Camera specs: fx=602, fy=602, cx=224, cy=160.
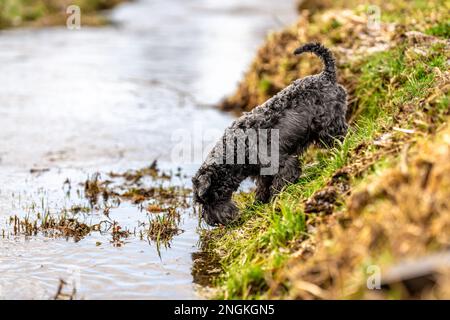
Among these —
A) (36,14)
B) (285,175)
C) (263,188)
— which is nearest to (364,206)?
(285,175)

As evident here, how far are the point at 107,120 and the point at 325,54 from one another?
22.3ft

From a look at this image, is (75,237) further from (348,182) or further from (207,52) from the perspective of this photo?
(207,52)

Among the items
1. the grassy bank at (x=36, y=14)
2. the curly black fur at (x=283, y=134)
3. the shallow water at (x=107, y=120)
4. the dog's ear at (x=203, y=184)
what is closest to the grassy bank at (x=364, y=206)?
the curly black fur at (x=283, y=134)

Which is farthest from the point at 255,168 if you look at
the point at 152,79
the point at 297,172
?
the point at 152,79

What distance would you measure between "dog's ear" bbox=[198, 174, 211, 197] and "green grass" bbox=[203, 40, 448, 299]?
0.53 m

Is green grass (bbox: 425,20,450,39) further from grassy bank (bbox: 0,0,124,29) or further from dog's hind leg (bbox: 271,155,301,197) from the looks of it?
grassy bank (bbox: 0,0,124,29)

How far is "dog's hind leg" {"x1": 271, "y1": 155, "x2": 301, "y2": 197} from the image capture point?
6.69 m

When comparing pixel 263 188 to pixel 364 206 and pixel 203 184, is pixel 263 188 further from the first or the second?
pixel 364 206

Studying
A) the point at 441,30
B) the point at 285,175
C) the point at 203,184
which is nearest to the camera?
the point at 203,184

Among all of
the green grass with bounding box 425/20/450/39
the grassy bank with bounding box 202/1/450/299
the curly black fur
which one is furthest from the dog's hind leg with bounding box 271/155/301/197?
the green grass with bounding box 425/20/450/39

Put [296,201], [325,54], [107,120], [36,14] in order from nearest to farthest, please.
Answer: [296,201] → [325,54] → [107,120] → [36,14]

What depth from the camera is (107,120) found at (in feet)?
42.0

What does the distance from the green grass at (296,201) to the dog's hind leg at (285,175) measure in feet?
0.32

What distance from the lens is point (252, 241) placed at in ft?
19.0
